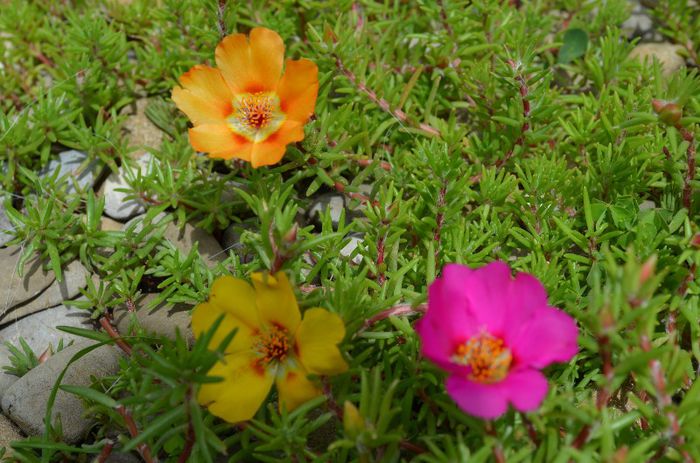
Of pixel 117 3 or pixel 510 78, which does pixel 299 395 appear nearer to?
pixel 510 78

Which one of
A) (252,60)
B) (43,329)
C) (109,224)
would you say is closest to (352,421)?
(252,60)

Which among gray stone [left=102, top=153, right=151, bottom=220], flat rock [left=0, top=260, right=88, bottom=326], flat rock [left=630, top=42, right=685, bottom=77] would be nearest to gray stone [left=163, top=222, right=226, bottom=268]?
gray stone [left=102, top=153, right=151, bottom=220]

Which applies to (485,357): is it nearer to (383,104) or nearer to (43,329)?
(383,104)

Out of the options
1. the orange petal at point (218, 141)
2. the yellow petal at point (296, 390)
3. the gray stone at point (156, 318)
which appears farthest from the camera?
the gray stone at point (156, 318)

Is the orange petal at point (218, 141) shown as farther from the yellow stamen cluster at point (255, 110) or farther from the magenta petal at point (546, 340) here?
the magenta petal at point (546, 340)

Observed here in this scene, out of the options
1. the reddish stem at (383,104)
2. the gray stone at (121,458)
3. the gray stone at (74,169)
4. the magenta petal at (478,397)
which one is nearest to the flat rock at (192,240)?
the gray stone at (74,169)

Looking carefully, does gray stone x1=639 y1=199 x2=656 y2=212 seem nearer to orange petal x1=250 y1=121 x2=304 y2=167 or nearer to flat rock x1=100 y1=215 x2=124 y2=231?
orange petal x1=250 y1=121 x2=304 y2=167
